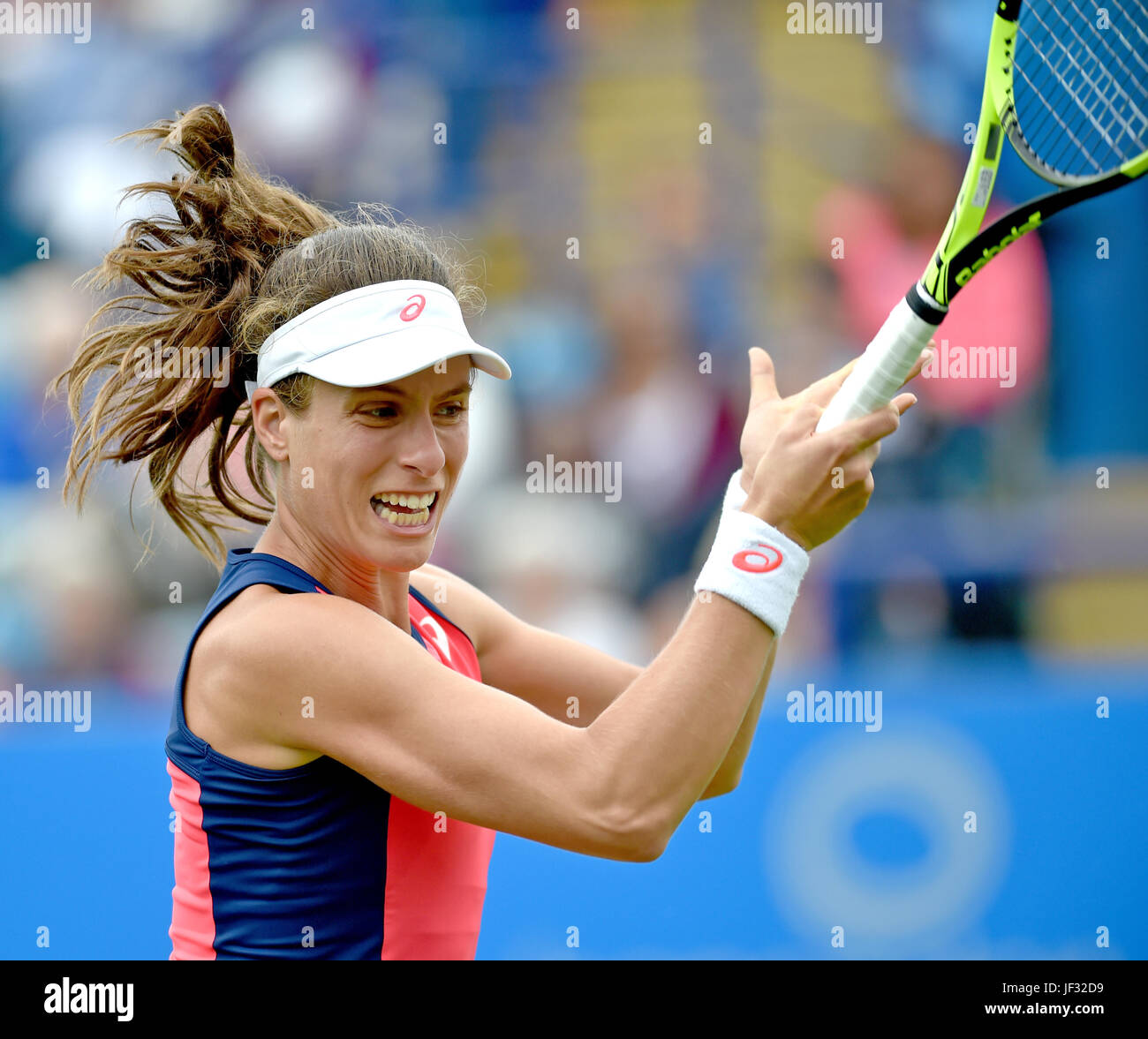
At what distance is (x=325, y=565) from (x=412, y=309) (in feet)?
1.38

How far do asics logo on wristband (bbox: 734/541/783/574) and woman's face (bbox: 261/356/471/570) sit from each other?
1.58 feet

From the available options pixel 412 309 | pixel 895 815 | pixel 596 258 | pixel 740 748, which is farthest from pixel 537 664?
pixel 596 258

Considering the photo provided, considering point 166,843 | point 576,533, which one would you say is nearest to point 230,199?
point 166,843

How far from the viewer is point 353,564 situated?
211cm

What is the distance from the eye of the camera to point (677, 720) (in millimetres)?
1768

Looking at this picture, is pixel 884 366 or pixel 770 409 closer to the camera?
pixel 884 366

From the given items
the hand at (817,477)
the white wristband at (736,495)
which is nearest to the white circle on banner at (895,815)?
the white wristband at (736,495)

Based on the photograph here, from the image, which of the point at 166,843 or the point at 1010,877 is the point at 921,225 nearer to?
the point at 1010,877

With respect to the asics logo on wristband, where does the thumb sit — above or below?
above

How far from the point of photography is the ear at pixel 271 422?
81.7 inches

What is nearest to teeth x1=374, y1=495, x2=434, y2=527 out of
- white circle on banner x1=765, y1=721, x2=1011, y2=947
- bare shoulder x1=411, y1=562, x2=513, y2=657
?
bare shoulder x1=411, y1=562, x2=513, y2=657

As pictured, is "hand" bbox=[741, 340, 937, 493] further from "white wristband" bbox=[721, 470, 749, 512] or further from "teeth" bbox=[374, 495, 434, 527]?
"teeth" bbox=[374, 495, 434, 527]

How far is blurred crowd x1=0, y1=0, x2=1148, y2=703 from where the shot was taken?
4.96 meters

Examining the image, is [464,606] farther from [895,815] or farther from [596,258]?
[596,258]
